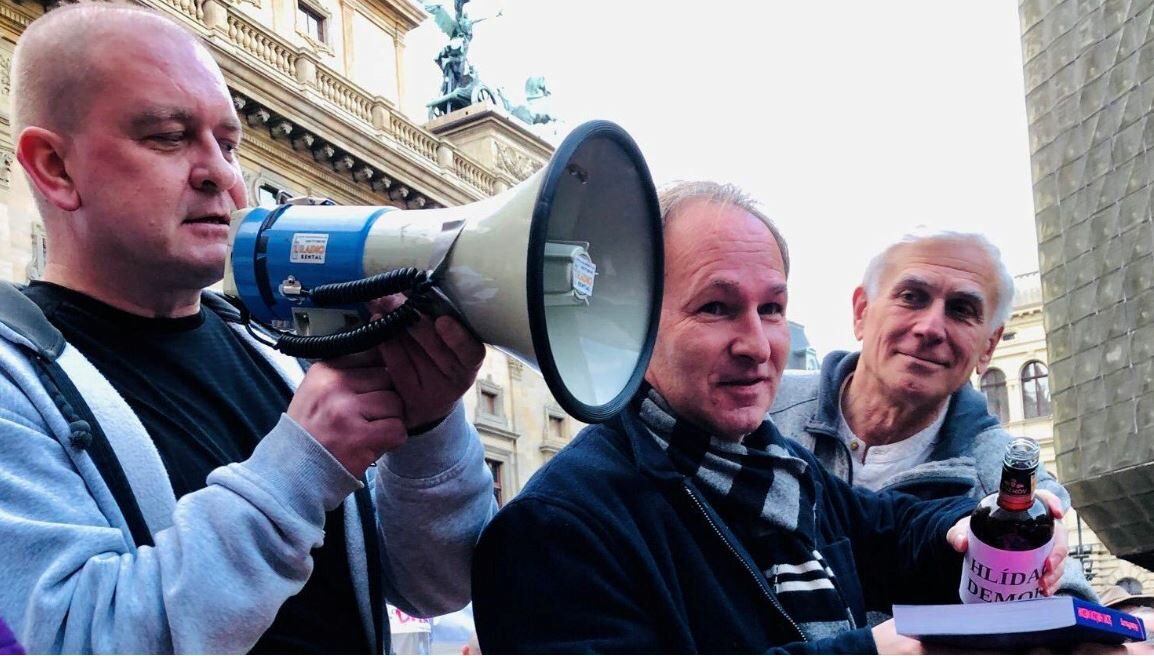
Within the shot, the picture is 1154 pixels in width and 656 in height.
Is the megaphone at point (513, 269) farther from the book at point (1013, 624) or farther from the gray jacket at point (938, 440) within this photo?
the gray jacket at point (938, 440)

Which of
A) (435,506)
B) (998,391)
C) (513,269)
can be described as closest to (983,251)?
(435,506)

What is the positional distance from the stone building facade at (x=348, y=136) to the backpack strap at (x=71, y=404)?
12180 millimetres

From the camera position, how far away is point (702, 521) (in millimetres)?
1768

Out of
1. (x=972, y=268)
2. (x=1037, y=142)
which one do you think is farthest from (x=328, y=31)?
(x=972, y=268)

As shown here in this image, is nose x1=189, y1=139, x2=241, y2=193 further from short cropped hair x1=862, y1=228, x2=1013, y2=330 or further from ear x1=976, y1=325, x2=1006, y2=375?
ear x1=976, y1=325, x2=1006, y2=375

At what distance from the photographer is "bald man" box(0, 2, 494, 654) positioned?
1.32 metres

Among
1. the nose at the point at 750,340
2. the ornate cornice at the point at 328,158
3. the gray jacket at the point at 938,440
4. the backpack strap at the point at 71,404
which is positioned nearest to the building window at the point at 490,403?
the ornate cornice at the point at 328,158

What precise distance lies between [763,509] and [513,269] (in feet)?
2.16

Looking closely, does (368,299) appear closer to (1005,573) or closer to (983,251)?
(1005,573)

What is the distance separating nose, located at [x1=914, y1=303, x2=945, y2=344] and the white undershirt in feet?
0.60

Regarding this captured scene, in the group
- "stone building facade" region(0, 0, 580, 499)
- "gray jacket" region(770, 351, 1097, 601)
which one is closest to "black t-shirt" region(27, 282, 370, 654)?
"gray jacket" region(770, 351, 1097, 601)

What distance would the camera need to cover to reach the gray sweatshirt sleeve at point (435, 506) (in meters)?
1.75

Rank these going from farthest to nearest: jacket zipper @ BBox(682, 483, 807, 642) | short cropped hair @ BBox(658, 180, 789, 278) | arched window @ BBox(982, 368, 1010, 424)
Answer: arched window @ BBox(982, 368, 1010, 424)
short cropped hair @ BBox(658, 180, 789, 278)
jacket zipper @ BBox(682, 483, 807, 642)

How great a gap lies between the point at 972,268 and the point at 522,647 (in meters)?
1.44
